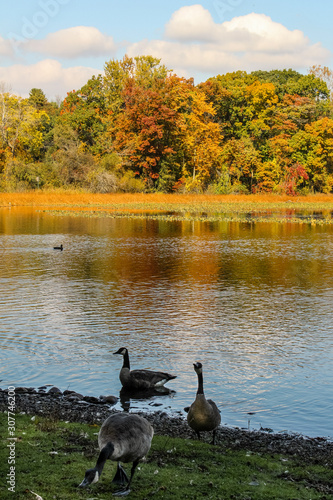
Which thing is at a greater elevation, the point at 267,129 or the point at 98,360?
the point at 267,129

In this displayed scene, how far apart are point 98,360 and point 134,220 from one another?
45.2m

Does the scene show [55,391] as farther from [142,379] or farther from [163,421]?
[163,421]

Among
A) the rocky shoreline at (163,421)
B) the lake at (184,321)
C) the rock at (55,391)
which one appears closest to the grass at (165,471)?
the rocky shoreline at (163,421)

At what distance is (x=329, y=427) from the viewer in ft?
38.5

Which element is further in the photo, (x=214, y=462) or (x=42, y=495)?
(x=214, y=462)

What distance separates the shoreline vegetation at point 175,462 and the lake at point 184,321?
1402mm

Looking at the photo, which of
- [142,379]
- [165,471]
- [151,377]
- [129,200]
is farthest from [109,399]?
[129,200]

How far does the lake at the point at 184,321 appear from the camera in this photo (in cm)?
1381

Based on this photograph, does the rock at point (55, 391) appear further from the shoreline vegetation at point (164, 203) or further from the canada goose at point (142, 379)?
the shoreline vegetation at point (164, 203)

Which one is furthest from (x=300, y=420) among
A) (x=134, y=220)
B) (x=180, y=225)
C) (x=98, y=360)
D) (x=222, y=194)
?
(x=222, y=194)

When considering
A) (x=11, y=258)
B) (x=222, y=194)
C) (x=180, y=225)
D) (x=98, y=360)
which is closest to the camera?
(x=98, y=360)

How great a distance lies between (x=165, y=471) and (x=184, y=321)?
12.2 m

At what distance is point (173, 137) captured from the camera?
293 feet

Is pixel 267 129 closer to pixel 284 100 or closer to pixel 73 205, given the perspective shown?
pixel 284 100
